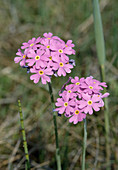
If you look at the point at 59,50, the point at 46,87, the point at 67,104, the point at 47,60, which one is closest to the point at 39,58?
the point at 47,60

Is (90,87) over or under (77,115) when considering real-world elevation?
over

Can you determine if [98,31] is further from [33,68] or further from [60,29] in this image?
[60,29]

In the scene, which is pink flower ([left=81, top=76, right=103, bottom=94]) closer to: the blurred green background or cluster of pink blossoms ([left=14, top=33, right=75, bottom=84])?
cluster of pink blossoms ([left=14, top=33, right=75, bottom=84])

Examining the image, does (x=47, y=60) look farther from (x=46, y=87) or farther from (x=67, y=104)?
(x=46, y=87)

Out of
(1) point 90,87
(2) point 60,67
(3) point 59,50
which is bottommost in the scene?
(1) point 90,87

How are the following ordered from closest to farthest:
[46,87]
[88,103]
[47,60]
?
[88,103] < [47,60] < [46,87]

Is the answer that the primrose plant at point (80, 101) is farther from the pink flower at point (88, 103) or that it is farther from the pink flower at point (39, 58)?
the pink flower at point (39, 58)

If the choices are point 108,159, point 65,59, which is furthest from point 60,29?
point 65,59

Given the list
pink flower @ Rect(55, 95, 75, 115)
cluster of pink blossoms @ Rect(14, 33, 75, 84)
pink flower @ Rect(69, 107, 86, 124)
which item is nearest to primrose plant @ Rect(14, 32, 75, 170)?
cluster of pink blossoms @ Rect(14, 33, 75, 84)
